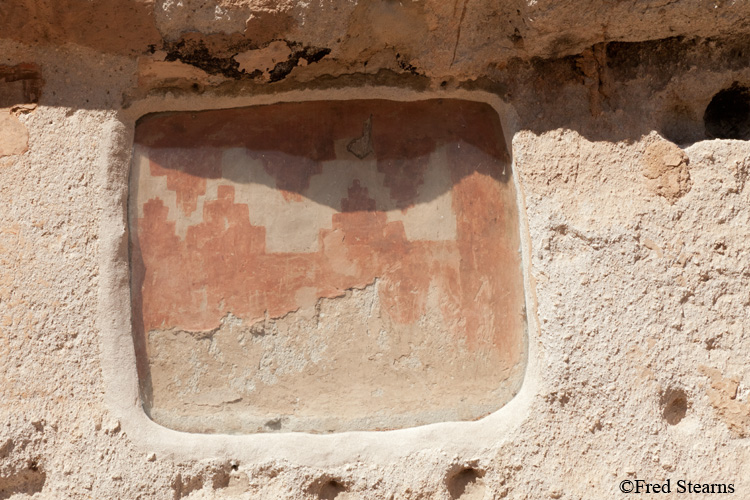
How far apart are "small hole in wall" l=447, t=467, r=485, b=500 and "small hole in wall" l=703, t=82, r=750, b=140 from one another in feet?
5.53

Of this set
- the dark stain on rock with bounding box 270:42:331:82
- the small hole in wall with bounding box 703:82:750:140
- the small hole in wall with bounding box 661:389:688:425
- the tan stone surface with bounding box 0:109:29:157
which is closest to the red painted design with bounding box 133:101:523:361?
the dark stain on rock with bounding box 270:42:331:82

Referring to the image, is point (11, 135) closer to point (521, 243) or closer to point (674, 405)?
point (521, 243)

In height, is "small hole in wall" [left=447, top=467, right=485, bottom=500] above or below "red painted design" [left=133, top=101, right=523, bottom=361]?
below

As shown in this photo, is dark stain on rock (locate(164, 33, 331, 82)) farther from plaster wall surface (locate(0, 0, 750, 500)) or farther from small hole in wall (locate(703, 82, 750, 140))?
small hole in wall (locate(703, 82, 750, 140))

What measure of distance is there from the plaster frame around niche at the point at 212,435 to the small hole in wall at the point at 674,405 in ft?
1.56

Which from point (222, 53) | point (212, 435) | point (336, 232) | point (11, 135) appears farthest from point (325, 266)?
point (11, 135)

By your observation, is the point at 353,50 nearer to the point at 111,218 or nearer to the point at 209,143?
Result: the point at 209,143

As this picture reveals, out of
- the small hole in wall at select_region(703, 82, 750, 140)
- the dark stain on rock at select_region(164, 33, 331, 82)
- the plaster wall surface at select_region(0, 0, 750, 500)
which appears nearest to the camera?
the plaster wall surface at select_region(0, 0, 750, 500)

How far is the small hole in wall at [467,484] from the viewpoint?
2.50m

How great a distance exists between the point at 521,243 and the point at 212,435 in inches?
55.8

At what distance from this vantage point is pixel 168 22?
2564mm

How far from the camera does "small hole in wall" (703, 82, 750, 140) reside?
2.80 metres

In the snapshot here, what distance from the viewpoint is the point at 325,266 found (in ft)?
8.88

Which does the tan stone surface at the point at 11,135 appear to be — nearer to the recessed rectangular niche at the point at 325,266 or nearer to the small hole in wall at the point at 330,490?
the recessed rectangular niche at the point at 325,266
